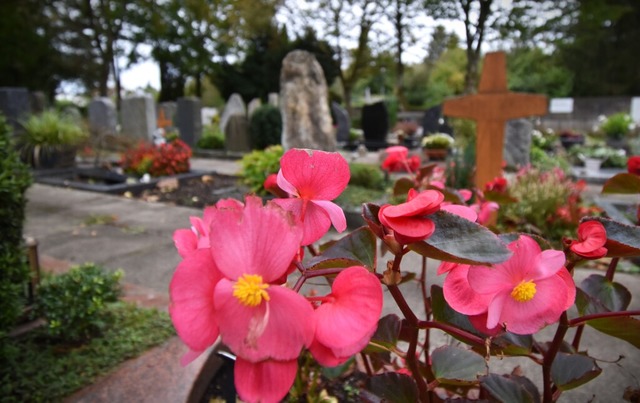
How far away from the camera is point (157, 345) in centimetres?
198

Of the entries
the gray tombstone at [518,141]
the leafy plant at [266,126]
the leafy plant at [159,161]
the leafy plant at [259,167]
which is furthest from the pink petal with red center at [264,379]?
the leafy plant at [266,126]

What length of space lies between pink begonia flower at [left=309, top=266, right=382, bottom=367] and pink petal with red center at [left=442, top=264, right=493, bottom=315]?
0.48 ft

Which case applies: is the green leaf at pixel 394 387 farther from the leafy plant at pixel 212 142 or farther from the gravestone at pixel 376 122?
the gravestone at pixel 376 122

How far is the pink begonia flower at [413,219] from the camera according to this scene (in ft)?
1.41

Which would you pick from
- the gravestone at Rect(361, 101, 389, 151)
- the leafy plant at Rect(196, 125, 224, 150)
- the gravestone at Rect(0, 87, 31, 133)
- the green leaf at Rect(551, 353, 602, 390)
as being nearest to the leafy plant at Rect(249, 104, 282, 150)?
the leafy plant at Rect(196, 125, 224, 150)

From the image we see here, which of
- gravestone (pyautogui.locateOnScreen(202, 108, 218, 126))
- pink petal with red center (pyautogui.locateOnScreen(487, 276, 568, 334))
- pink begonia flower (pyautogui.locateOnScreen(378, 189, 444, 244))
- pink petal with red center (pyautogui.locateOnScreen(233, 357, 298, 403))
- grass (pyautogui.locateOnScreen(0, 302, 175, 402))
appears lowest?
grass (pyautogui.locateOnScreen(0, 302, 175, 402))

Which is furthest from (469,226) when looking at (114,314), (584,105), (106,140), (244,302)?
(584,105)

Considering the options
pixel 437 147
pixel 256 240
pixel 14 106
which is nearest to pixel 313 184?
pixel 256 240

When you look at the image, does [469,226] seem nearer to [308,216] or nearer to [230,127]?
[308,216]

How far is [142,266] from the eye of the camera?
3.36 meters

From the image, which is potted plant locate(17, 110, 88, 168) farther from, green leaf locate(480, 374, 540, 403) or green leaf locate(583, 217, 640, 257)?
green leaf locate(583, 217, 640, 257)

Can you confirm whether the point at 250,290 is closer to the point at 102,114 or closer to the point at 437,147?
the point at 437,147

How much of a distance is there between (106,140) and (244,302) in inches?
495

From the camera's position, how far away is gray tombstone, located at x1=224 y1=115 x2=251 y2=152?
12.3 meters
